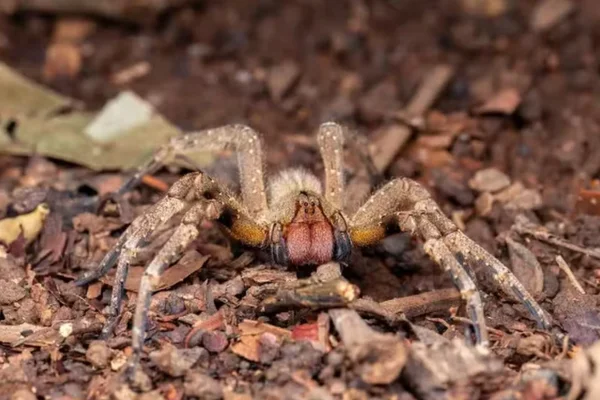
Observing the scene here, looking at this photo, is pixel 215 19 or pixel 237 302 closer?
pixel 237 302

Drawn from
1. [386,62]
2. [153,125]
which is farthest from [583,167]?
[153,125]

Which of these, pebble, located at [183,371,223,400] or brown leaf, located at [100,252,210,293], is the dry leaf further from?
pebble, located at [183,371,223,400]

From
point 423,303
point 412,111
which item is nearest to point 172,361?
point 423,303

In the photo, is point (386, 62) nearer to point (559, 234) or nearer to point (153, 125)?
point (153, 125)

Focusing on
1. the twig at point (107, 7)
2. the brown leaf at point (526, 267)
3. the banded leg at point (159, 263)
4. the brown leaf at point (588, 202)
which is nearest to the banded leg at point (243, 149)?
the banded leg at point (159, 263)

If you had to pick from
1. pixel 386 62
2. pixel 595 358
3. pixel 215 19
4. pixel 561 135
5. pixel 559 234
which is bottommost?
pixel 595 358

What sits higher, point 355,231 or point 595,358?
point 355,231

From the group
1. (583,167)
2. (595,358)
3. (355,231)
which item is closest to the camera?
(595,358)
